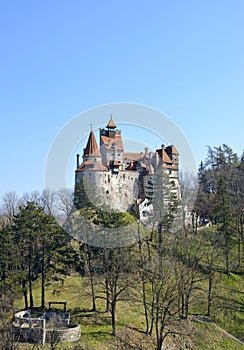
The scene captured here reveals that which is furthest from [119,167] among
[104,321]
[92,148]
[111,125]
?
[104,321]

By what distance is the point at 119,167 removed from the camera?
53.4 meters

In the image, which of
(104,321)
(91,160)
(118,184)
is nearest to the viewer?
(104,321)

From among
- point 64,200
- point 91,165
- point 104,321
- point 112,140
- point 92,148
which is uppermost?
point 112,140

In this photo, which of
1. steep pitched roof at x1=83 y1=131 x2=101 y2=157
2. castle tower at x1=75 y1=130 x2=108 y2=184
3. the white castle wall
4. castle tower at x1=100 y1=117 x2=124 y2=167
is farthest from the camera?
castle tower at x1=100 y1=117 x2=124 y2=167

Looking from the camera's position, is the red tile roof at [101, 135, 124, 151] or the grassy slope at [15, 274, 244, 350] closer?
the grassy slope at [15, 274, 244, 350]

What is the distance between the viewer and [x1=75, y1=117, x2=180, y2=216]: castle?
5078 cm

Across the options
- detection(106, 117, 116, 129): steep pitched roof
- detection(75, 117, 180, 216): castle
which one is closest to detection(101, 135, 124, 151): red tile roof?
detection(75, 117, 180, 216): castle

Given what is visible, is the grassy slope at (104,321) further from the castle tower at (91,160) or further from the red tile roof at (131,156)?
the red tile roof at (131,156)

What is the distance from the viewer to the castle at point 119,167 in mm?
50781

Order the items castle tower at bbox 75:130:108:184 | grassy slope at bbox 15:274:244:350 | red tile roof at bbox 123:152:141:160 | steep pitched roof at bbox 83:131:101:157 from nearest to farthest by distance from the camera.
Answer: grassy slope at bbox 15:274:244:350
castle tower at bbox 75:130:108:184
steep pitched roof at bbox 83:131:101:157
red tile roof at bbox 123:152:141:160

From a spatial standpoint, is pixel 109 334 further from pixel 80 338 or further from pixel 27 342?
pixel 27 342

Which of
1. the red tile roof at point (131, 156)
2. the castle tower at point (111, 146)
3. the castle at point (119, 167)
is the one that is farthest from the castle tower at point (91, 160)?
the red tile roof at point (131, 156)

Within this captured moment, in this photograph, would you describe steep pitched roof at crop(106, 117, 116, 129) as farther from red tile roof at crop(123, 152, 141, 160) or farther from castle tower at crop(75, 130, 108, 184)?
→ red tile roof at crop(123, 152, 141, 160)

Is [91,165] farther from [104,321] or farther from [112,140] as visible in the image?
[104,321]
